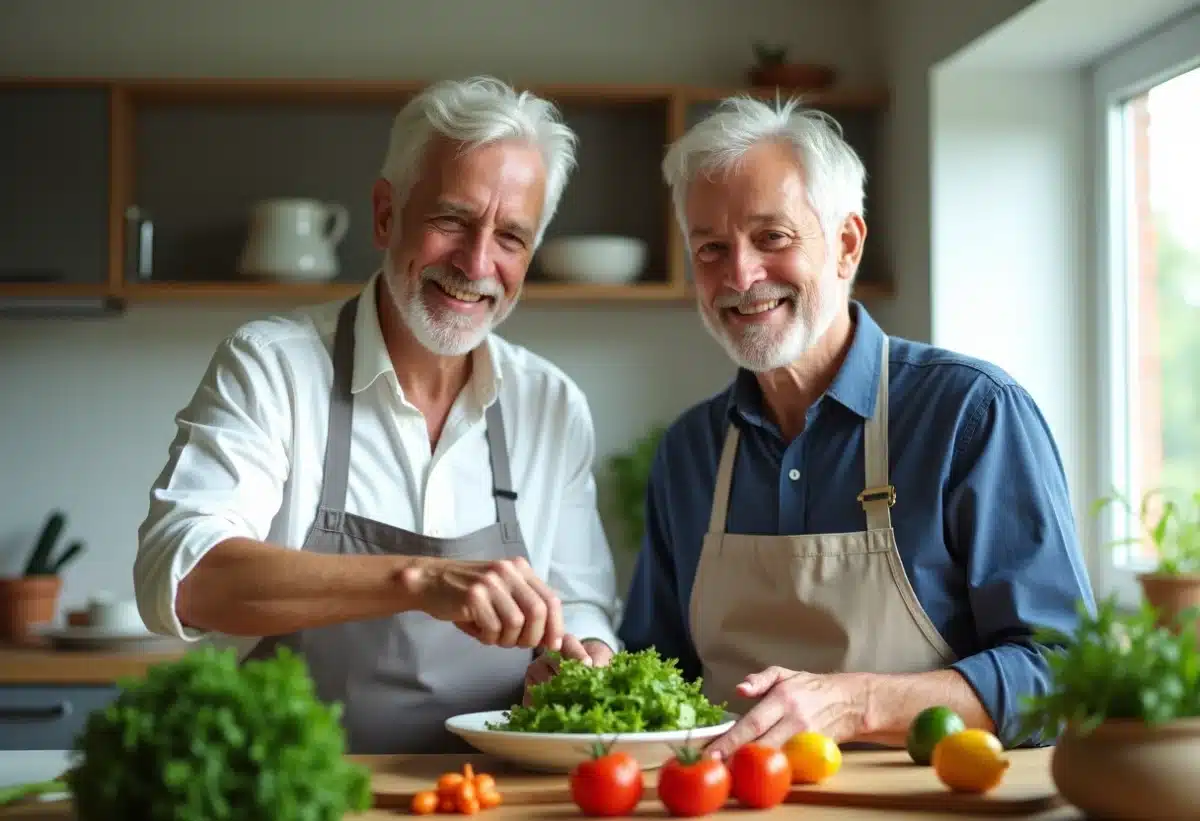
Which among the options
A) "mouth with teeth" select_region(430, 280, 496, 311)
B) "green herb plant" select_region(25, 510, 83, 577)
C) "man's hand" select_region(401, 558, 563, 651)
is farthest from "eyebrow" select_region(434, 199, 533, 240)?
"green herb plant" select_region(25, 510, 83, 577)

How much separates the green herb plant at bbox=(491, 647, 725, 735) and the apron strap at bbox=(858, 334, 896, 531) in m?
0.44

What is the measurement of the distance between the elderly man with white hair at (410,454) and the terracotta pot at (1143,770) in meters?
0.73

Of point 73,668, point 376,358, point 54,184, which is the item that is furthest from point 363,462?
point 54,184

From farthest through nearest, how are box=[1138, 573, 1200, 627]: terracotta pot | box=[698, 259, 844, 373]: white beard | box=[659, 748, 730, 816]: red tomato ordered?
box=[1138, 573, 1200, 627]: terracotta pot → box=[698, 259, 844, 373]: white beard → box=[659, 748, 730, 816]: red tomato

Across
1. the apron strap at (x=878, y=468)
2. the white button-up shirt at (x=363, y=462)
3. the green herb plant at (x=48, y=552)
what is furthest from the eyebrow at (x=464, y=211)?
the green herb plant at (x=48, y=552)

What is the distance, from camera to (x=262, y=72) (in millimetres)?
3682

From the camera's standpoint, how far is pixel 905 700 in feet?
5.51

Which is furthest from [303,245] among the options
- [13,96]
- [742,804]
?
[742,804]

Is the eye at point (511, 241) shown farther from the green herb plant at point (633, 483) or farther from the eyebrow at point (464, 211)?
the green herb plant at point (633, 483)

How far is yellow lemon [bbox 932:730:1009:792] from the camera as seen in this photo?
133 cm

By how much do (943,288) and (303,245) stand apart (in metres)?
1.54

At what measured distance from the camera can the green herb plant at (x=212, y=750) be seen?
100 centimetres

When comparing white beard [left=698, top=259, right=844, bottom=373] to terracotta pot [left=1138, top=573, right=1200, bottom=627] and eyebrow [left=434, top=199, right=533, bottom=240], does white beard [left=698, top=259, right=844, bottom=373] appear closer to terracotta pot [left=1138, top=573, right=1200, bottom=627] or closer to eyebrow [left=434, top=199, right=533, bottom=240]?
eyebrow [left=434, top=199, right=533, bottom=240]

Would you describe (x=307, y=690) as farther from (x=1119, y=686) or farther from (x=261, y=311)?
(x=261, y=311)
